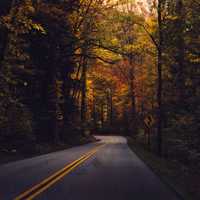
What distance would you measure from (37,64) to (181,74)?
13.6 m

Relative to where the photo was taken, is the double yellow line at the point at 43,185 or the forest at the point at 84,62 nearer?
the double yellow line at the point at 43,185

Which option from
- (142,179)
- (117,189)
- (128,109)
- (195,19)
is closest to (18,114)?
(195,19)

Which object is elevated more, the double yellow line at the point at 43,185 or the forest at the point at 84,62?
the forest at the point at 84,62

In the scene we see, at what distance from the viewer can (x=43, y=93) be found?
36.5 metres

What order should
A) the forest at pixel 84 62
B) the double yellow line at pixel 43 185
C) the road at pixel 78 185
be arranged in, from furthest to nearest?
the forest at pixel 84 62
the road at pixel 78 185
the double yellow line at pixel 43 185

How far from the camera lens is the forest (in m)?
22.5

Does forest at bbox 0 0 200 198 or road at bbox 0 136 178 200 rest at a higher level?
forest at bbox 0 0 200 198

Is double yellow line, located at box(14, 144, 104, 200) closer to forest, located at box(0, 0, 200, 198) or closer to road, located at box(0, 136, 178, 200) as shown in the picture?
road, located at box(0, 136, 178, 200)

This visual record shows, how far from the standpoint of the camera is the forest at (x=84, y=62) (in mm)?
22469

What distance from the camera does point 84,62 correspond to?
52.4 metres

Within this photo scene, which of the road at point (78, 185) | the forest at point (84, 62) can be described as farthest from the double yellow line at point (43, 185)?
the forest at point (84, 62)

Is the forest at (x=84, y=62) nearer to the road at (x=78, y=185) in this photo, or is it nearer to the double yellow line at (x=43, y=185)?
the road at (x=78, y=185)

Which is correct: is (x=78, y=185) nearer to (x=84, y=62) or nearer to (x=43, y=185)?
(x=43, y=185)

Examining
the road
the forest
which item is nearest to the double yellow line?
the road
